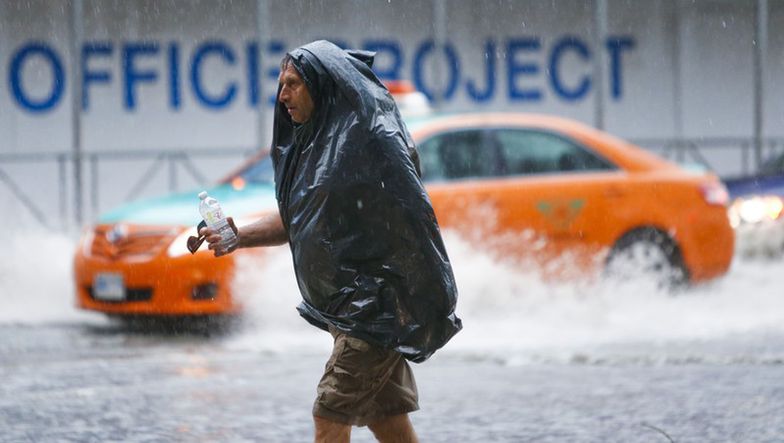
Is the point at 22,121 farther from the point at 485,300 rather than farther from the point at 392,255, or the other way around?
the point at 392,255

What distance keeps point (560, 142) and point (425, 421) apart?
15.8 feet

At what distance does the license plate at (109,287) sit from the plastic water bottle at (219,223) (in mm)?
5355

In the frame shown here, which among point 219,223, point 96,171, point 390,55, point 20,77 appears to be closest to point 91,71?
point 20,77

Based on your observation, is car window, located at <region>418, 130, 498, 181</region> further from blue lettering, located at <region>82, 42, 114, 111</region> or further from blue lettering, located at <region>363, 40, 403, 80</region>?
blue lettering, located at <region>82, 42, 114, 111</region>

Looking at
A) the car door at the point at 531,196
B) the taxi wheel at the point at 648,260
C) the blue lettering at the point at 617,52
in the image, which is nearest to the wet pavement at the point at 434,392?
the taxi wheel at the point at 648,260

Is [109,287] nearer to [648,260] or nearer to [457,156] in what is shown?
[457,156]

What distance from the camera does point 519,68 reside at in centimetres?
2022

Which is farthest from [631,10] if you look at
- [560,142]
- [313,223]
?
[313,223]

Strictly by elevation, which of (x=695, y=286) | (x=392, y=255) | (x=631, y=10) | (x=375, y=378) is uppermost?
(x=631, y=10)

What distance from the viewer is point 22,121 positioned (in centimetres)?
1889

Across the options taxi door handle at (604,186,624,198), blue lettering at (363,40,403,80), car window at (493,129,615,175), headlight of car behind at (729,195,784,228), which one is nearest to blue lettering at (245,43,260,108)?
blue lettering at (363,40,403,80)

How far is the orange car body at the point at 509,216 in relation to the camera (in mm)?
9742

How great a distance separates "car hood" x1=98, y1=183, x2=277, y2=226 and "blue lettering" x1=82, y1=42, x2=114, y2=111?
28.5 feet

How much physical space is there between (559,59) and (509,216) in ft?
33.1
